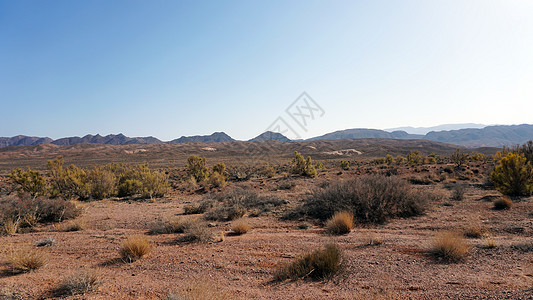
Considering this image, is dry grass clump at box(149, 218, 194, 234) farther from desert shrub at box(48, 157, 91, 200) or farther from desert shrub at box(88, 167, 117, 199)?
desert shrub at box(48, 157, 91, 200)

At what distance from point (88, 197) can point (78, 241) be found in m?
11.4

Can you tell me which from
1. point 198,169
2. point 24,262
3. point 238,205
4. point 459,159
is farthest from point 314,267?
point 459,159

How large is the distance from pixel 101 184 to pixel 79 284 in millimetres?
15383

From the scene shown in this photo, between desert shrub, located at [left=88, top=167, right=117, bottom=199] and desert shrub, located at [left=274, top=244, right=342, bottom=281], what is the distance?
1704 cm

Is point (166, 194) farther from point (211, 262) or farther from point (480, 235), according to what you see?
point (480, 235)

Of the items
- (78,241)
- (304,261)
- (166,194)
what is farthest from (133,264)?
(166,194)

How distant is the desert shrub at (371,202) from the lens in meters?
8.77

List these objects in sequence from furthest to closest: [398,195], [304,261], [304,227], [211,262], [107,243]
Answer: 1. [398,195]
2. [304,227]
3. [107,243]
4. [211,262]
5. [304,261]

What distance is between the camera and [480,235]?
6609 millimetres

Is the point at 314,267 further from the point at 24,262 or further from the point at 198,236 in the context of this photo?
the point at 24,262

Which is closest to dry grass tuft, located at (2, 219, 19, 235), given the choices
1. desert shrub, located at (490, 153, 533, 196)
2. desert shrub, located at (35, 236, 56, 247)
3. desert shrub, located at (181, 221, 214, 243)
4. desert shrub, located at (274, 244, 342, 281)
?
desert shrub, located at (35, 236, 56, 247)

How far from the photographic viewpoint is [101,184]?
1728 cm

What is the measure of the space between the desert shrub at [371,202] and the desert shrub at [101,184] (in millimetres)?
14707

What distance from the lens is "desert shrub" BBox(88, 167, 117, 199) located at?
1716 cm
